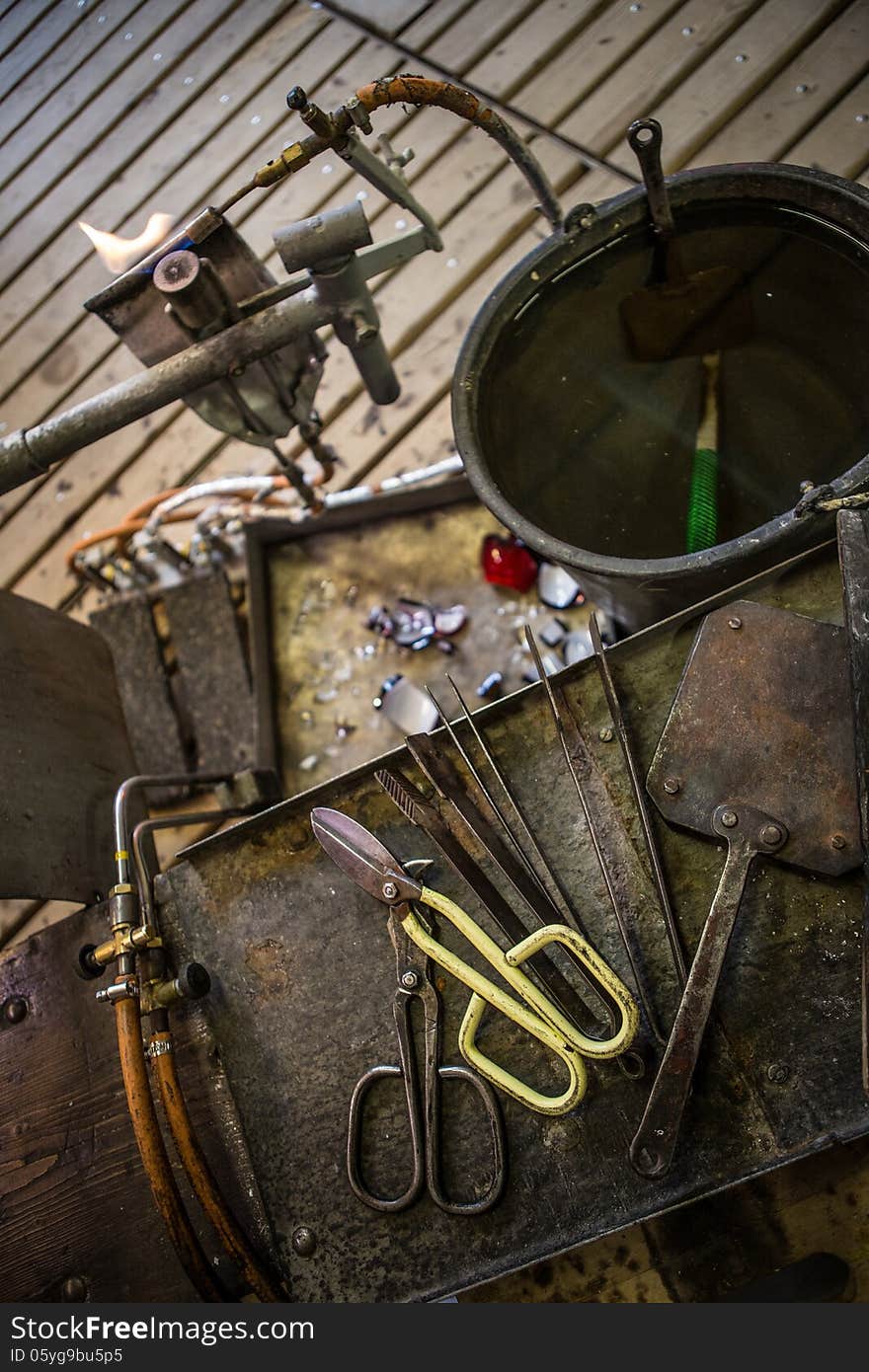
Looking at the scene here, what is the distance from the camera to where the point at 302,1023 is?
4.25ft

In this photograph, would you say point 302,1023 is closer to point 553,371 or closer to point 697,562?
point 697,562

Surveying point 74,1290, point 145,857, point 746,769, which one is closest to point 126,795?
point 145,857

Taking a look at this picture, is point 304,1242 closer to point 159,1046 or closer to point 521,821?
point 159,1046

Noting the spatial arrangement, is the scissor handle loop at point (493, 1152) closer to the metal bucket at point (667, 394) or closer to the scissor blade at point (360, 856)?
the scissor blade at point (360, 856)

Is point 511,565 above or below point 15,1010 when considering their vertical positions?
above

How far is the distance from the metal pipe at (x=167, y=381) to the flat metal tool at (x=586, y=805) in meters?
0.62

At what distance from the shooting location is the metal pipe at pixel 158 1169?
3.97ft

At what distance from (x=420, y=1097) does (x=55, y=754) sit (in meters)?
0.75

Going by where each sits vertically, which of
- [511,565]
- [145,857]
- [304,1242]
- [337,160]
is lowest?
[304,1242]

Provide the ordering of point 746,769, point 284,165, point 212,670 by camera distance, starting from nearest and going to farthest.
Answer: point 746,769, point 284,165, point 212,670

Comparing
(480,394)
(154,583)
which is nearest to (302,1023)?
(480,394)

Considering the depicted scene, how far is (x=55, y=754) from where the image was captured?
1589 millimetres

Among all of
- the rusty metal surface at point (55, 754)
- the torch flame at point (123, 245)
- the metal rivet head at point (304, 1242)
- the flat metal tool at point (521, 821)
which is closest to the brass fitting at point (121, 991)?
the rusty metal surface at point (55, 754)

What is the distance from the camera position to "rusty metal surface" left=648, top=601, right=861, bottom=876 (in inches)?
45.0
